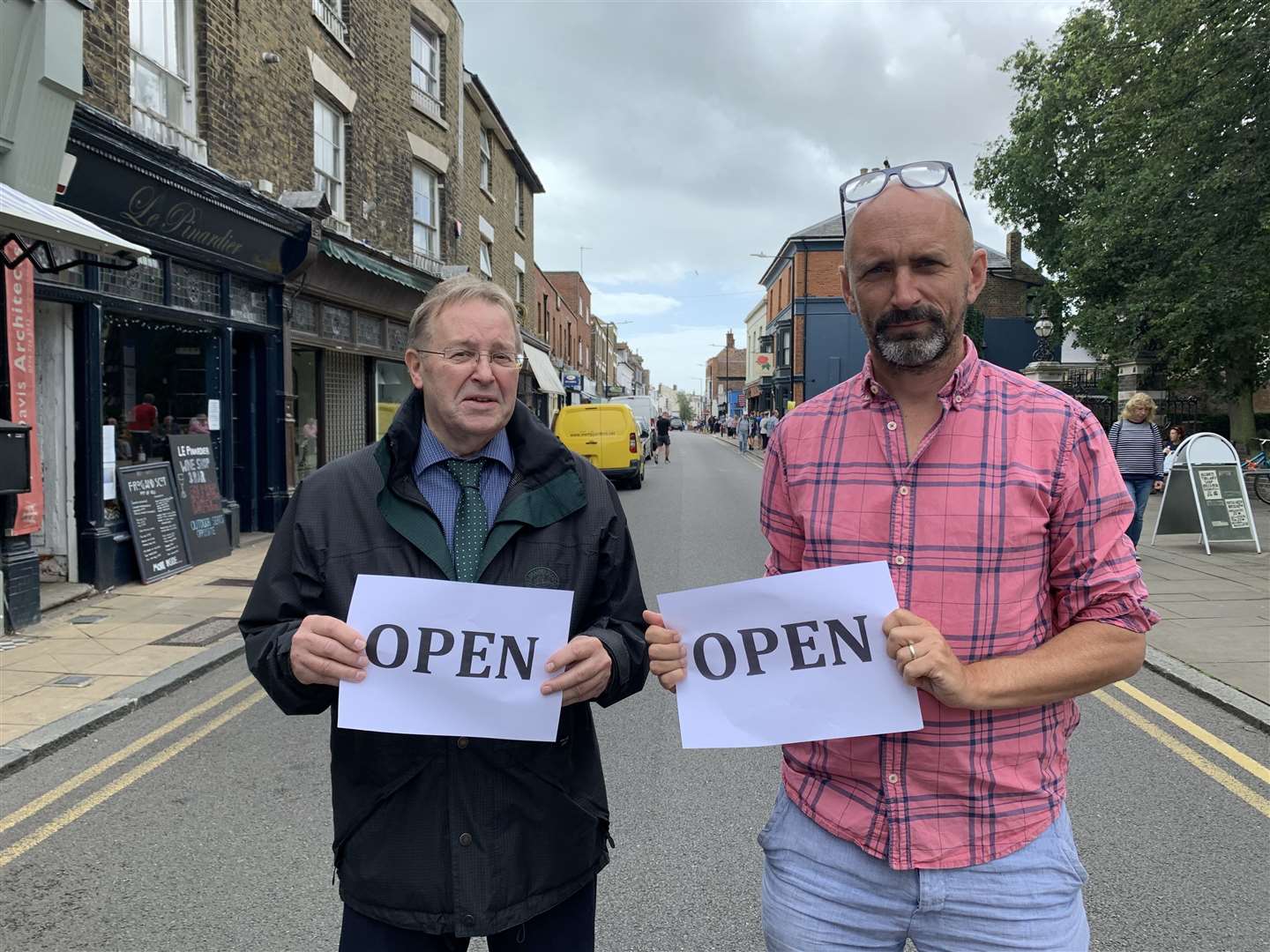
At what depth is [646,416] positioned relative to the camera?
123 feet

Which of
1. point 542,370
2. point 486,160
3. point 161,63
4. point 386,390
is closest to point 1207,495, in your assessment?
point 386,390

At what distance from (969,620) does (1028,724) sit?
23 centimetres

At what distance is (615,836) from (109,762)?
9.19 feet

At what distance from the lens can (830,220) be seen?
48.1 metres

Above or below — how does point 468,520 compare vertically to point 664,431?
below

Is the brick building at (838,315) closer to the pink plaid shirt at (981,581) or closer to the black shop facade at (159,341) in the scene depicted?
the black shop facade at (159,341)

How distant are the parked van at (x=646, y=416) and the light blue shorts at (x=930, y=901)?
31060mm

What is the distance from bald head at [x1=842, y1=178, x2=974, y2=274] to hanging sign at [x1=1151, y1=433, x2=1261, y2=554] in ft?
36.7

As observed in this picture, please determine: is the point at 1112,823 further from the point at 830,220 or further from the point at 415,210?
the point at 830,220

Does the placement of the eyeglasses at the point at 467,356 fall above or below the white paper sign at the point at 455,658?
above

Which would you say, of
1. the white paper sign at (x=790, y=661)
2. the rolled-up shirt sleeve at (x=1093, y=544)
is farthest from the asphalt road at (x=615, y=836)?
the rolled-up shirt sleeve at (x=1093, y=544)

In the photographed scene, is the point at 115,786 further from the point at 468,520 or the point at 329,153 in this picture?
the point at 329,153

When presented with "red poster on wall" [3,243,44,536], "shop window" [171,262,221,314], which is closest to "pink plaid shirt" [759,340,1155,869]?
"red poster on wall" [3,243,44,536]

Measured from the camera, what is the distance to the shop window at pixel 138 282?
861 centimetres
